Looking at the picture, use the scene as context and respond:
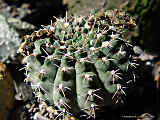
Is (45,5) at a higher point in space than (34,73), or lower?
higher

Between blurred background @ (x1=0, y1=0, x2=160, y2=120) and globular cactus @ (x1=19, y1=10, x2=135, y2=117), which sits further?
blurred background @ (x1=0, y1=0, x2=160, y2=120)

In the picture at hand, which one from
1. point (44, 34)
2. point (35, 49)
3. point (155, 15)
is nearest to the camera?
point (35, 49)

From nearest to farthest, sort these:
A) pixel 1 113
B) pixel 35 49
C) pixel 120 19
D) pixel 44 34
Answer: pixel 35 49 → pixel 44 34 → pixel 120 19 → pixel 1 113

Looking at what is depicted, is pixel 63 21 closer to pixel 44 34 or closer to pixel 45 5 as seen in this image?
pixel 44 34

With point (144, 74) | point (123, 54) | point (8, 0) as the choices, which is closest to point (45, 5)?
point (8, 0)

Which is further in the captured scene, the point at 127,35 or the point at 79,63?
the point at 127,35

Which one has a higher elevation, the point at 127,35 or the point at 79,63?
the point at 127,35

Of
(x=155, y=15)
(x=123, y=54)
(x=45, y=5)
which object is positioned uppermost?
(x=45, y=5)

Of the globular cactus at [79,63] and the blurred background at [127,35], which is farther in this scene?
the blurred background at [127,35]
